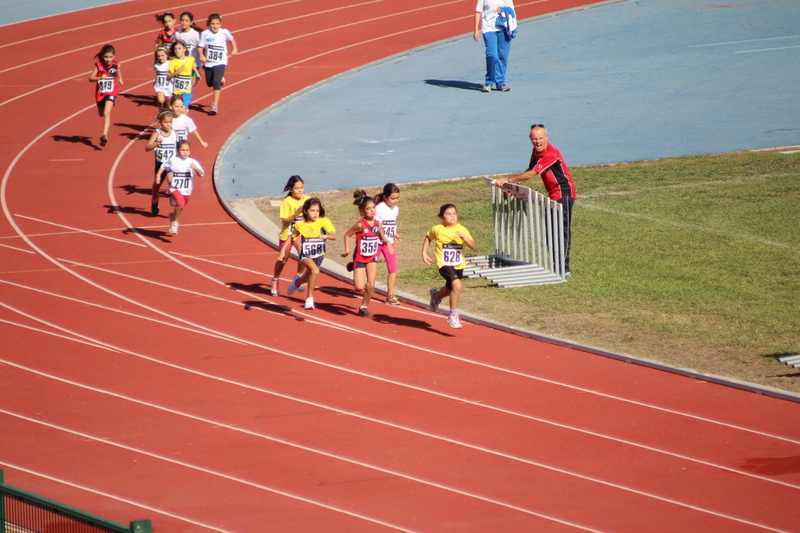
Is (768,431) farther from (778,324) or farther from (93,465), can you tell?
(93,465)

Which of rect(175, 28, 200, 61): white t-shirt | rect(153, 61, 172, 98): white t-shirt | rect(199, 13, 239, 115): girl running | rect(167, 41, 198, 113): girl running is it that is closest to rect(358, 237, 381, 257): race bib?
rect(167, 41, 198, 113): girl running

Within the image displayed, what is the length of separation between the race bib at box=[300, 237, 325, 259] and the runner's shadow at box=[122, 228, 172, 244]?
3.79 metres

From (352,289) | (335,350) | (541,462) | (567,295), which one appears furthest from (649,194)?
(541,462)

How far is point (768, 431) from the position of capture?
8.73m

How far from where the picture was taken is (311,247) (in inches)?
463

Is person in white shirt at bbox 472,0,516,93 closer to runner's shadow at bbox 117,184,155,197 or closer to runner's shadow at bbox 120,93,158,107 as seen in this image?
runner's shadow at bbox 120,93,158,107

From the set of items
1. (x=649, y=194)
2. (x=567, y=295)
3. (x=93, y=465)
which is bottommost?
(x=93, y=465)

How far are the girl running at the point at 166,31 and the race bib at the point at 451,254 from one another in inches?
440

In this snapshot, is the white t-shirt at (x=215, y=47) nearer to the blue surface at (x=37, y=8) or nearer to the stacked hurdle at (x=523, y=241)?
the stacked hurdle at (x=523, y=241)

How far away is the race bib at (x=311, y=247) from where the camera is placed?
1175cm

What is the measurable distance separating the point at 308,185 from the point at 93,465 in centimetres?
961

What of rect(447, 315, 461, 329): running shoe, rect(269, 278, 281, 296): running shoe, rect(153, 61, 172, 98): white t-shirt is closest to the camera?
rect(447, 315, 461, 329): running shoe

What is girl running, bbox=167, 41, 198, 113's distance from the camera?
18750 millimetres

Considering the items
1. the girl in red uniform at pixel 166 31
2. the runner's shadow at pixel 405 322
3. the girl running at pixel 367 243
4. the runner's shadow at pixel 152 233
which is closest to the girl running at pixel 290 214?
the girl running at pixel 367 243
